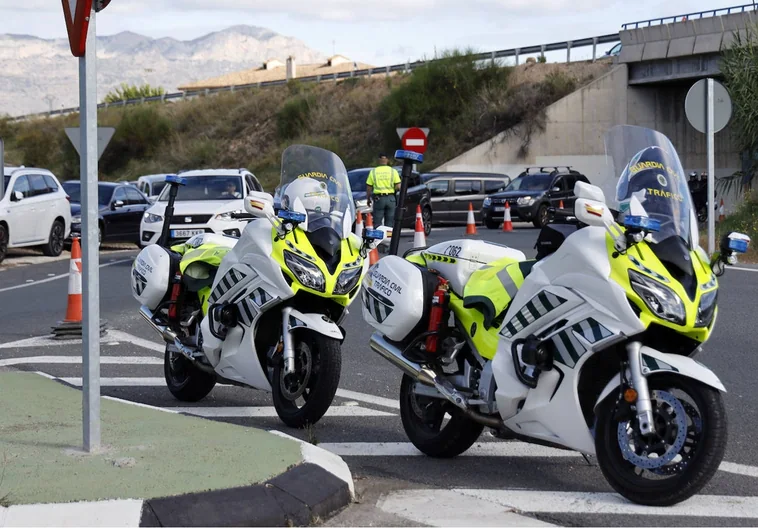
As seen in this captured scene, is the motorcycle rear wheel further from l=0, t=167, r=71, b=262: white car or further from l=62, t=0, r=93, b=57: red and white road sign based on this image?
l=0, t=167, r=71, b=262: white car

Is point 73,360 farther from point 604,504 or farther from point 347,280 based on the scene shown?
point 604,504

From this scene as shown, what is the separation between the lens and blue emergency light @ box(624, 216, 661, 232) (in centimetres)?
527

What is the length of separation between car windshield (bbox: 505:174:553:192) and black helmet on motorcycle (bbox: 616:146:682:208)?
85.7ft

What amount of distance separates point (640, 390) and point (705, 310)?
19.3 inches

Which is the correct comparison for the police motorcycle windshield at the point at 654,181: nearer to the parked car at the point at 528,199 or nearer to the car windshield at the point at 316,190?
the car windshield at the point at 316,190

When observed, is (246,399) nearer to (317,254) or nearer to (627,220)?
(317,254)

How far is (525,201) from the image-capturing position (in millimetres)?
30906

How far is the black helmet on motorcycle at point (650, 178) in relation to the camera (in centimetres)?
564

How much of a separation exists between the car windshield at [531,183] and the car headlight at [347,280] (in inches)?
976

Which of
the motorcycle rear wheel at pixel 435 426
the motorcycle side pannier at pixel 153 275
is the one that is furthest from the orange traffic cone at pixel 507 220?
the motorcycle rear wheel at pixel 435 426

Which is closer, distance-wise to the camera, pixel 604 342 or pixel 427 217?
pixel 604 342

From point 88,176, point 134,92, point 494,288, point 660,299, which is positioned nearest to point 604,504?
point 660,299

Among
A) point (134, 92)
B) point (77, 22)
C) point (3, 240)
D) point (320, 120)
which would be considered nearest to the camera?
point (77, 22)

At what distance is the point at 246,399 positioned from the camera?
852 centimetres
